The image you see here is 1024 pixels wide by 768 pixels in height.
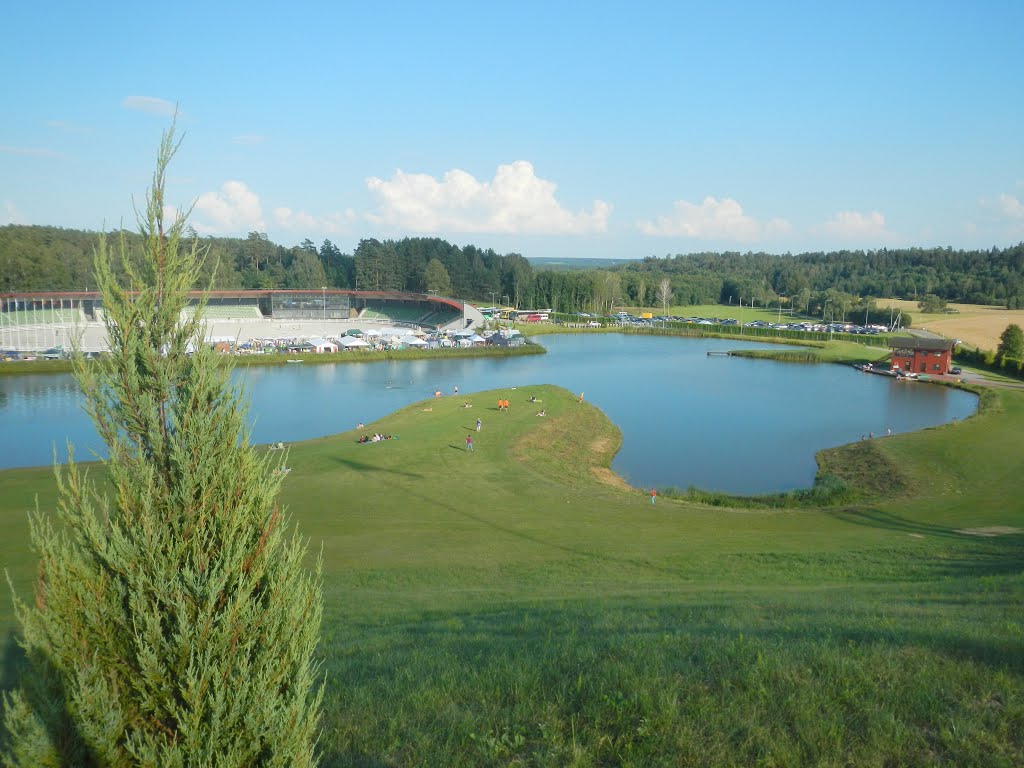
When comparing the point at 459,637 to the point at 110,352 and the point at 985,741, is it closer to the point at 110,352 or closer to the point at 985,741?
the point at 985,741

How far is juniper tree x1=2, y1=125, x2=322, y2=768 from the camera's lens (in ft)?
11.4

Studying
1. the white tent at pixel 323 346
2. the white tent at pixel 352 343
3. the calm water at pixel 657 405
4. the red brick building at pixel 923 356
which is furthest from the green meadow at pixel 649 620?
the white tent at pixel 352 343

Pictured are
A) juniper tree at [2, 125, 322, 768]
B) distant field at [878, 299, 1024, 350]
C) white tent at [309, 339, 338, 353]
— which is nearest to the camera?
juniper tree at [2, 125, 322, 768]

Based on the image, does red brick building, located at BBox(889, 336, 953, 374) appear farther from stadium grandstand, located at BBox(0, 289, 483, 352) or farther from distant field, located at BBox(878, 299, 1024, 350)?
stadium grandstand, located at BBox(0, 289, 483, 352)

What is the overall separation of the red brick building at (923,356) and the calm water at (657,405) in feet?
11.4

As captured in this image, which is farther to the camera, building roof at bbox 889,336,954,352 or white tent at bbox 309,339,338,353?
white tent at bbox 309,339,338,353

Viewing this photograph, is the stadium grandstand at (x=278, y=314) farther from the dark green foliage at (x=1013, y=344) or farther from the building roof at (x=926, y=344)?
the dark green foliage at (x=1013, y=344)

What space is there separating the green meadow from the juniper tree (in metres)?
0.91

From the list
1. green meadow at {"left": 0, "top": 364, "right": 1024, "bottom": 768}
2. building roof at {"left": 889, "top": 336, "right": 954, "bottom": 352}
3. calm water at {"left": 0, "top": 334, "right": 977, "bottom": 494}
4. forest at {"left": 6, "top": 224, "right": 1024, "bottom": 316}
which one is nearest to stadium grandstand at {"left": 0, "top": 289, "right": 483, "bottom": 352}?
forest at {"left": 6, "top": 224, "right": 1024, "bottom": 316}

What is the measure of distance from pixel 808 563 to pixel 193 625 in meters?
13.1

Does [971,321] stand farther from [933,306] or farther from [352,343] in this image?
[352,343]

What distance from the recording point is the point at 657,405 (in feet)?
143

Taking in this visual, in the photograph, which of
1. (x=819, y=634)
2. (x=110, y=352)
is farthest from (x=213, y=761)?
(x=819, y=634)

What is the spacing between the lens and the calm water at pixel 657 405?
30094 mm
